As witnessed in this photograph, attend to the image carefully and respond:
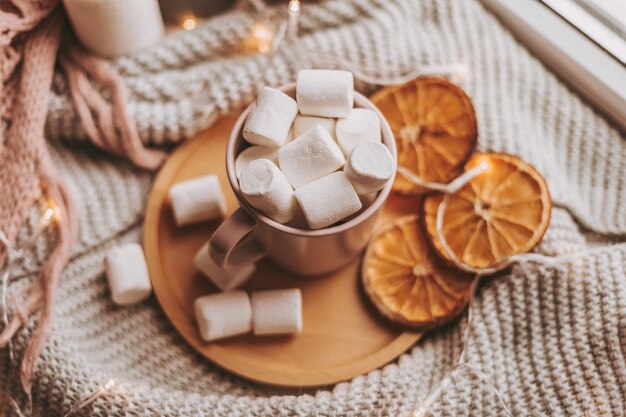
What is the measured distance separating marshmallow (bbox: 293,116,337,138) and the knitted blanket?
0.22 m

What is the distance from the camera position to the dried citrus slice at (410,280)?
2.78 ft

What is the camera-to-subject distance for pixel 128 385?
0.83 m

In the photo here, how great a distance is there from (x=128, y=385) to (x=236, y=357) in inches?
6.2

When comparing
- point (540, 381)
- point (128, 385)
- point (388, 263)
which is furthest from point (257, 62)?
point (540, 381)

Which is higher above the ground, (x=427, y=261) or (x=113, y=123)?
(x=113, y=123)

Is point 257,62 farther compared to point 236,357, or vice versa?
point 257,62

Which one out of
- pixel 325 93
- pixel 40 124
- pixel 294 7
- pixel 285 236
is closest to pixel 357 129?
pixel 325 93

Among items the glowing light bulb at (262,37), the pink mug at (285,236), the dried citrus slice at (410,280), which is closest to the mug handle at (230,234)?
the pink mug at (285,236)

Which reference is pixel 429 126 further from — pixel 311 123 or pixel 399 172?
pixel 311 123

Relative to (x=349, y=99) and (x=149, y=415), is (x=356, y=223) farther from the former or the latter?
(x=149, y=415)

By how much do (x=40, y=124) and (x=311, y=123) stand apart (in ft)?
1.48

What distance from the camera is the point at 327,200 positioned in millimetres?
689

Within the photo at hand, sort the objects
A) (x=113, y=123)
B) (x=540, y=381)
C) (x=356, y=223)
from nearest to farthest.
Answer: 1. (x=356, y=223)
2. (x=540, y=381)
3. (x=113, y=123)

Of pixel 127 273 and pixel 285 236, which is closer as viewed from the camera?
pixel 285 236
